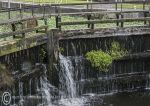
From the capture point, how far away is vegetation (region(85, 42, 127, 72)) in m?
21.6

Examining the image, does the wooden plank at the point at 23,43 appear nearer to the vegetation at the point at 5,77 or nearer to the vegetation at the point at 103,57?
the vegetation at the point at 5,77

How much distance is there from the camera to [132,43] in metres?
22.7

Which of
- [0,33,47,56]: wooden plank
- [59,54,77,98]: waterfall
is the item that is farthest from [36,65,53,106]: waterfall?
[0,33,47,56]: wooden plank

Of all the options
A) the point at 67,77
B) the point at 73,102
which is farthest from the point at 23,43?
the point at 73,102

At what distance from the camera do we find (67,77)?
2089 centimetres

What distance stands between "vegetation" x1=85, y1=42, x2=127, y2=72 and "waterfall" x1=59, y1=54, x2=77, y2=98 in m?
1.09

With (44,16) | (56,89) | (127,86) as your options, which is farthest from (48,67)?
(127,86)

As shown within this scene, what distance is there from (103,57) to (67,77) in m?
2.07

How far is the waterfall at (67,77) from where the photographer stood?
815 inches

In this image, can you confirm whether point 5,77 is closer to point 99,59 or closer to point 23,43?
point 23,43

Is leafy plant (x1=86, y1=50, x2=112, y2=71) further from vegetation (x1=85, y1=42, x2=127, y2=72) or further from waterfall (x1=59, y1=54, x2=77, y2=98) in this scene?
waterfall (x1=59, y1=54, x2=77, y2=98)

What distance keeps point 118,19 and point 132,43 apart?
1.43m

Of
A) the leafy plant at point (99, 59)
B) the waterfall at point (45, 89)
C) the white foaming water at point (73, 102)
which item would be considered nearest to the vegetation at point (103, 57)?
the leafy plant at point (99, 59)

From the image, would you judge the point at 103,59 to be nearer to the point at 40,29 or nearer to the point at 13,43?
the point at 40,29
